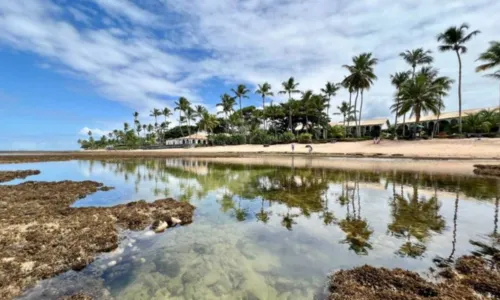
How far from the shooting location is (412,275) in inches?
209

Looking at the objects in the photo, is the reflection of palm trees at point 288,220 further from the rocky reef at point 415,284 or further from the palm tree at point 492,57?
the palm tree at point 492,57

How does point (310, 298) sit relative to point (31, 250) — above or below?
below

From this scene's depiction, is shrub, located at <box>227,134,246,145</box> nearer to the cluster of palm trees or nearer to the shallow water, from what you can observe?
the cluster of palm trees

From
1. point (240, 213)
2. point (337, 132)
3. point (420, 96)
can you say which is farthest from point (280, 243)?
point (337, 132)

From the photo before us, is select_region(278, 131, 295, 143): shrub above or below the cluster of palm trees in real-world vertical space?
below

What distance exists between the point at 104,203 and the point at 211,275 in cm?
913

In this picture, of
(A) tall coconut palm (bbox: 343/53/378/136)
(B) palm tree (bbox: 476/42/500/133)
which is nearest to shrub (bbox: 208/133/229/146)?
(A) tall coconut palm (bbox: 343/53/378/136)

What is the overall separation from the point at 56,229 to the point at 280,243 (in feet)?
23.2

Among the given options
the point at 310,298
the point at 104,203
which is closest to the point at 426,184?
the point at 310,298

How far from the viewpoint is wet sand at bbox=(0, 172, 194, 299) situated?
575 cm

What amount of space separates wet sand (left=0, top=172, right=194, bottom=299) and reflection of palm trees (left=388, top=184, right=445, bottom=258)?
716 cm

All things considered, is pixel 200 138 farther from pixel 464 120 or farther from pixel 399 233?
pixel 399 233

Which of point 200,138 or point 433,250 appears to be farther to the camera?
point 200,138

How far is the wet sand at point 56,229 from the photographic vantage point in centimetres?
575
